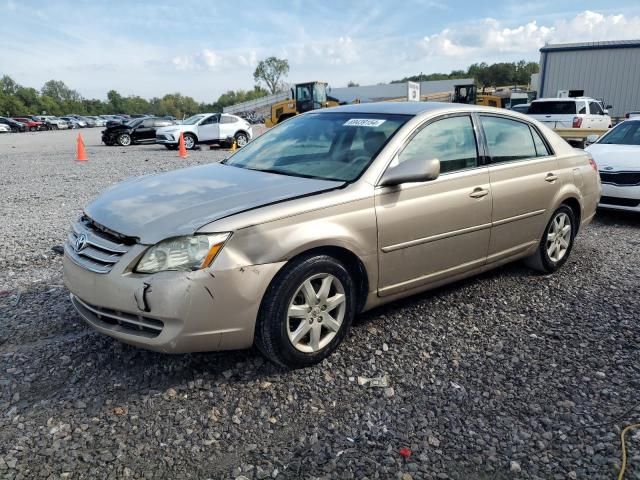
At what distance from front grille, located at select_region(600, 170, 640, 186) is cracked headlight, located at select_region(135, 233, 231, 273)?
6501 mm

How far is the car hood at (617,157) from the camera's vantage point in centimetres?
721

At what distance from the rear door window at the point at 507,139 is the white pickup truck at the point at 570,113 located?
1408cm

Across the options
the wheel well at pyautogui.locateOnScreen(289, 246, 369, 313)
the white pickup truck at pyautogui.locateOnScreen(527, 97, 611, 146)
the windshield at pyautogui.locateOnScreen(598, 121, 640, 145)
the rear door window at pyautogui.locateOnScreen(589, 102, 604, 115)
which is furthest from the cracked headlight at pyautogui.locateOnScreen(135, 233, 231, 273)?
the rear door window at pyautogui.locateOnScreen(589, 102, 604, 115)

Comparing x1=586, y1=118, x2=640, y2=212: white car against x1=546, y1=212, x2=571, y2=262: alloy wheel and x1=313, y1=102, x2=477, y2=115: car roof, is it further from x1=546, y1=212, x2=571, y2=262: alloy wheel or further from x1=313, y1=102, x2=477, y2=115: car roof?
x1=313, y1=102, x2=477, y2=115: car roof

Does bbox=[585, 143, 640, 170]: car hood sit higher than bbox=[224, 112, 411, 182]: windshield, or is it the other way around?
bbox=[224, 112, 411, 182]: windshield

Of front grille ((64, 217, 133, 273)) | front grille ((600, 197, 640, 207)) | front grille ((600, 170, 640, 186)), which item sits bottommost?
front grille ((600, 197, 640, 207))

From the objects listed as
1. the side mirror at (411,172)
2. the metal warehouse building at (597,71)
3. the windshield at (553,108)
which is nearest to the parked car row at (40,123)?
the metal warehouse building at (597,71)

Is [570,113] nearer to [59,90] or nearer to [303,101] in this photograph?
[303,101]

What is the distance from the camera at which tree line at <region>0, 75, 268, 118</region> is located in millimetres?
93181

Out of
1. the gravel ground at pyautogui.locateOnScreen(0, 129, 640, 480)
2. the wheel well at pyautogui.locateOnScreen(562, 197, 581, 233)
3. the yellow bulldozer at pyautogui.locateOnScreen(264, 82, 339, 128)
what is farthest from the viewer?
the yellow bulldozer at pyautogui.locateOnScreen(264, 82, 339, 128)

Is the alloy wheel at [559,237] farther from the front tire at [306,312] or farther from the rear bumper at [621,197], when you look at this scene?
the rear bumper at [621,197]

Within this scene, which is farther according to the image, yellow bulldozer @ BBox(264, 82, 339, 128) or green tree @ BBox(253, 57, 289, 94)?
green tree @ BBox(253, 57, 289, 94)

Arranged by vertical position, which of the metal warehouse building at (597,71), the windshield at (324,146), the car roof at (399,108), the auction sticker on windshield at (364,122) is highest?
the metal warehouse building at (597,71)

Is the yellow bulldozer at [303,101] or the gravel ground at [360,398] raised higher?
the yellow bulldozer at [303,101]
